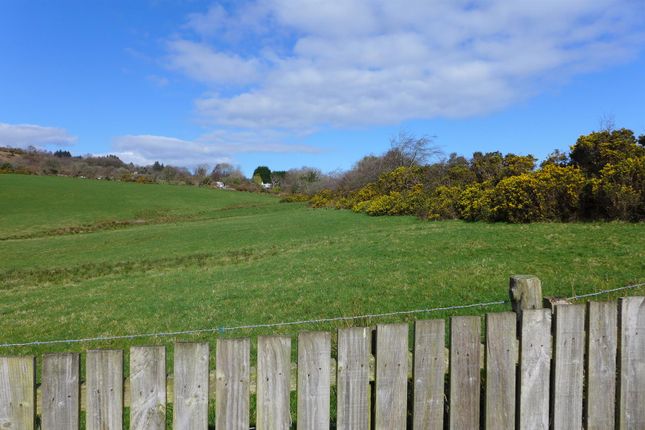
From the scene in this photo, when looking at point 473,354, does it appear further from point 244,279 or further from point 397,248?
point 397,248

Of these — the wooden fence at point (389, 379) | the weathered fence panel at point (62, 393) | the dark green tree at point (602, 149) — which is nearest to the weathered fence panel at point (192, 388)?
the wooden fence at point (389, 379)

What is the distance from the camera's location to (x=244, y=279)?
12.4 meters

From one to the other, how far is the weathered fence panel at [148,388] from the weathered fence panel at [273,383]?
0.48 meters

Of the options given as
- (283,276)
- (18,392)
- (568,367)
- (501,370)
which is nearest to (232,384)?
(18,392)

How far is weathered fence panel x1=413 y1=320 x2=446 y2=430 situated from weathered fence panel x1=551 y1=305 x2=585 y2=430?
675 mm

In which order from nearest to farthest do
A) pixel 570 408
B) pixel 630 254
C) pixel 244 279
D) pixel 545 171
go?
pixel 570 408 < pixel 630 254 < pixel 244 279 < pixel 545 171

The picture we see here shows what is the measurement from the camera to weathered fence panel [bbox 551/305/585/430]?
2471 millimetres

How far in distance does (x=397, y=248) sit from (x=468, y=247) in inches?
92.1

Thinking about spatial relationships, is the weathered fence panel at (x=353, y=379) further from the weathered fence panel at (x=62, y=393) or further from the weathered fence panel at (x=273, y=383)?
the weathered fence panel at (x=62, y=393)

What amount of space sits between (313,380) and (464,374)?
2.70ft

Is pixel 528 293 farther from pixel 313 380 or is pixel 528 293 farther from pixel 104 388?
pixel 104 388

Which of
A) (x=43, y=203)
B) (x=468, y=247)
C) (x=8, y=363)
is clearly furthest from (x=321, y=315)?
(x=43, y=203)

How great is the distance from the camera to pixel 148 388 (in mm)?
2184

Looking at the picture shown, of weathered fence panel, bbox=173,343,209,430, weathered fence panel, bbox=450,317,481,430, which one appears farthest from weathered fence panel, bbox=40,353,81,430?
weathered fence panel, bbox=450,317,481,430
